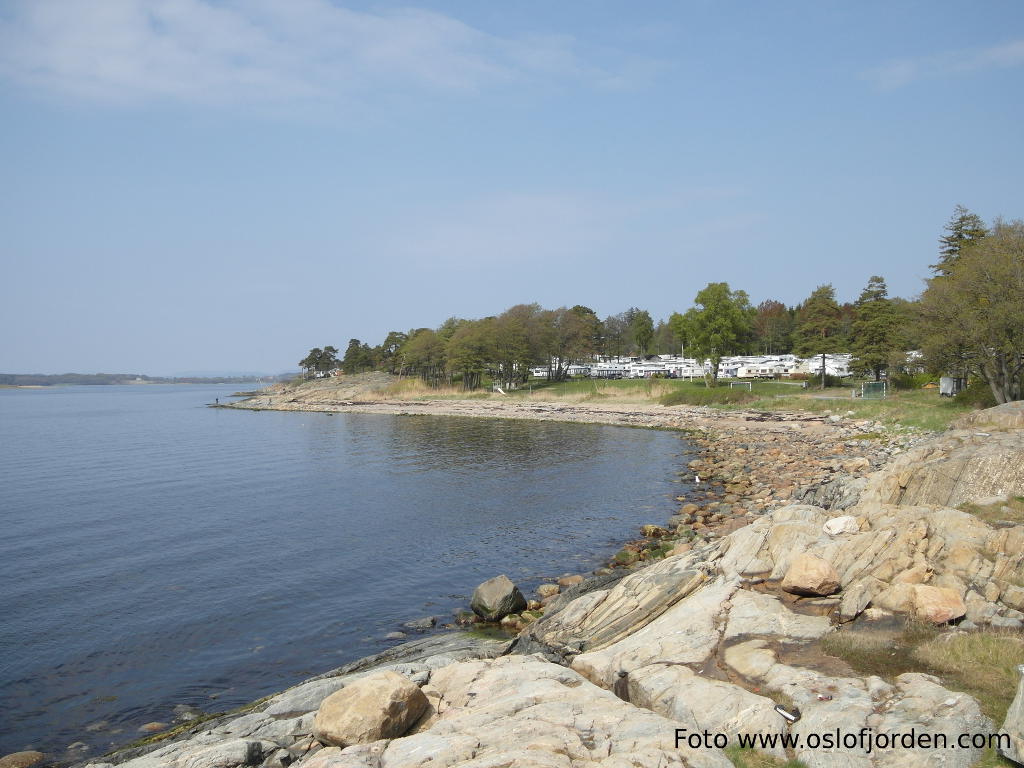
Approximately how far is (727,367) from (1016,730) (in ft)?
379

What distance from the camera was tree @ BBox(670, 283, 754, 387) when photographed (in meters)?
84.9

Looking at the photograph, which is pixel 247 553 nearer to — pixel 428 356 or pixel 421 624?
pixel 421 624

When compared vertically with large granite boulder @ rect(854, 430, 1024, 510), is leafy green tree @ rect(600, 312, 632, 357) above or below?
above

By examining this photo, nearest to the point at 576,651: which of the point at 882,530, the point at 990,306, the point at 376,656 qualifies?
the point at 376,656

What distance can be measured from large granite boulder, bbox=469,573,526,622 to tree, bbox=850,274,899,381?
56.7m

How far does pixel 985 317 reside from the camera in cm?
3672

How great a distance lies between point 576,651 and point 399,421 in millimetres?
71166

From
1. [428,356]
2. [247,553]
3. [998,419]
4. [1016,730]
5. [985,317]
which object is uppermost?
[428,356]

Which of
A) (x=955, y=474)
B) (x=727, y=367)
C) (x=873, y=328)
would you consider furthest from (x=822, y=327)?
(x=955, y=474)

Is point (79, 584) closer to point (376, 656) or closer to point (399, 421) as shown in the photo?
point (376, 656)

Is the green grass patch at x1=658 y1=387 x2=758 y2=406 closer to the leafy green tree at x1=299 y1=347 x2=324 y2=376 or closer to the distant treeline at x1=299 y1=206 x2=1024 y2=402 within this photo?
the distant treeline at x1=299 y1=206 x2=1024 y2=402

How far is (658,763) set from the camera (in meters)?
7.44

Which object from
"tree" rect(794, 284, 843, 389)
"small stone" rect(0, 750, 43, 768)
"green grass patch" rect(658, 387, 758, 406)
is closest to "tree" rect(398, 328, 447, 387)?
"green grass patch" rect(658, 387, 758, 406)

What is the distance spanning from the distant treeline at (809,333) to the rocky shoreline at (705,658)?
2350 cm
